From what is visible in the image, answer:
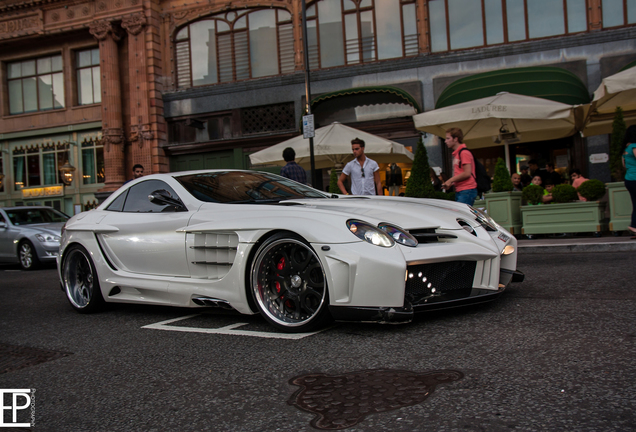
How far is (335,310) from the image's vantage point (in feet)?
12.1

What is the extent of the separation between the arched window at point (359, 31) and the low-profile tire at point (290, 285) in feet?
54.3

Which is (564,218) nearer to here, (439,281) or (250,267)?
(439,281)

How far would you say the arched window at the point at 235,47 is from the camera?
68.9ft

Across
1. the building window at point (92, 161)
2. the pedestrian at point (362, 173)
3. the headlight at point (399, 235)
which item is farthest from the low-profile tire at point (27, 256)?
the building window at point (92, 161)

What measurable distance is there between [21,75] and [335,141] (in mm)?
19183

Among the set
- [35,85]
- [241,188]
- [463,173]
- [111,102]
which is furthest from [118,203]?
[35,85]

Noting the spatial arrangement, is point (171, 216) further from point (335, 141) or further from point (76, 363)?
point (335, 141)

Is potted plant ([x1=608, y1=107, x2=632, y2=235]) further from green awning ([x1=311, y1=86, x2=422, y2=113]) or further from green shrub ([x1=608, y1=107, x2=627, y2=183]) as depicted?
green awning ([x1=311, y1=86, x2=422, y2=113])

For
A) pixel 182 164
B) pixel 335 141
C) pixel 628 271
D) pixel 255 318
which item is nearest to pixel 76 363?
pixel 255 318

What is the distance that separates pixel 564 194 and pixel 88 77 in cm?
2075

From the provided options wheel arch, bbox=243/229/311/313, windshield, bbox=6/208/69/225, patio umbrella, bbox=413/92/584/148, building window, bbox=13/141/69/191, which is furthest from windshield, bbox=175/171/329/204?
building window, bbox=13/141/69/191

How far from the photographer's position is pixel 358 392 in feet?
8.66

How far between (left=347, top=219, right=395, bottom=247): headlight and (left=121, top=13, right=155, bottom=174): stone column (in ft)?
64.9

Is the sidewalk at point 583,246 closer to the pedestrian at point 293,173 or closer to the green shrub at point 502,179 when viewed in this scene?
the green shrub at point 502,179
